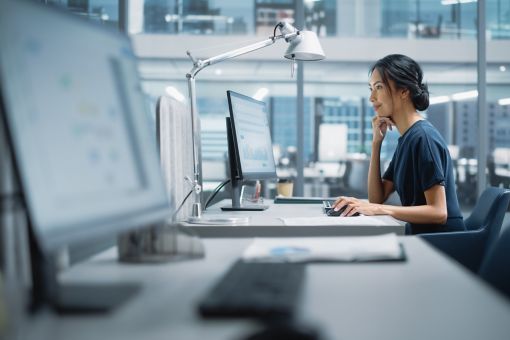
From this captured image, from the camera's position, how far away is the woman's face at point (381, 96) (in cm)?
238

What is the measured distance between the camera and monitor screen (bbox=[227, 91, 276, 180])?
7.04 ft

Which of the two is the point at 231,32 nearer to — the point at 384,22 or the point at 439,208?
the point at 384,22

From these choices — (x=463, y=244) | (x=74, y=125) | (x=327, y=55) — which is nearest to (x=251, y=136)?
(x=463, y=244)

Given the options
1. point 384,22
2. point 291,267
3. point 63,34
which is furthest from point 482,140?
point 63,34

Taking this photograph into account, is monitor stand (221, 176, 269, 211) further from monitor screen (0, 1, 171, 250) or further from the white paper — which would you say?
monitor screen (0, 1, 171, 250)

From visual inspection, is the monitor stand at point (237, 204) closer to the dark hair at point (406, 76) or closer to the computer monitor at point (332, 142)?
the dark hair at point (406, 76)

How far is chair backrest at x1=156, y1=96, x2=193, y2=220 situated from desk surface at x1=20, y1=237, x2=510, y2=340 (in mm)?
642

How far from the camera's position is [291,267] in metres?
0.99

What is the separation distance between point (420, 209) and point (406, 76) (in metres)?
0.59

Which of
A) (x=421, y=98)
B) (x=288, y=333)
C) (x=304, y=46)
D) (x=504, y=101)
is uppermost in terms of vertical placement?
(x=304, y=46)

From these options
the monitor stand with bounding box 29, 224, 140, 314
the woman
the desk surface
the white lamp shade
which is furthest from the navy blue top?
the monitor stand with bounding box 29, 224, 140, 314

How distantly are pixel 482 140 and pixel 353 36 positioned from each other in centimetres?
146

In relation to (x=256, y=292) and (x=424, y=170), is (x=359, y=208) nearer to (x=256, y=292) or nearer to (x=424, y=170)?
(x=424, y=170)

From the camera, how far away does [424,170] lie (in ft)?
6.89
